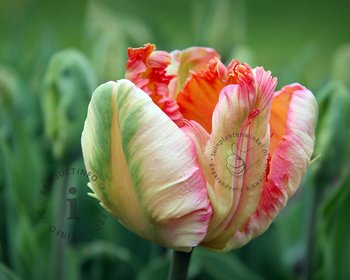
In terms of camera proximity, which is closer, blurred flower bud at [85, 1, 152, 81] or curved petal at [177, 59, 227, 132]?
curved petal at [177, 59, 227, 132]

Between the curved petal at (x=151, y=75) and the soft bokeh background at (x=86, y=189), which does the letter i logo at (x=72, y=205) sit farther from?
the curved petal at (x=151, y=75)

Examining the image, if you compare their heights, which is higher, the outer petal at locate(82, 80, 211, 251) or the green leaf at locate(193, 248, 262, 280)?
the outer petal at locate(82, 80, 211, 251)

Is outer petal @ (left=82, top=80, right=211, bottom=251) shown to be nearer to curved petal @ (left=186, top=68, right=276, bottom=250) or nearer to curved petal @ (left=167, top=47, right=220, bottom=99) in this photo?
curved petal @ (left=186, top=68, right=276, bottom=250)

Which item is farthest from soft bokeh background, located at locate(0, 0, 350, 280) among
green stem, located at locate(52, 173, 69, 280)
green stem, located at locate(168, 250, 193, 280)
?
green stem, located at locate(168, 250, 193, 280)

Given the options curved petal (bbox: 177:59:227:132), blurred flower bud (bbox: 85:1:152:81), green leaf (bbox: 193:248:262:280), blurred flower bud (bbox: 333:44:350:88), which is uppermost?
curved petal (bbox: 177:59:227:132)

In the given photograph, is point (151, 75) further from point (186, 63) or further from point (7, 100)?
point (7, 100)

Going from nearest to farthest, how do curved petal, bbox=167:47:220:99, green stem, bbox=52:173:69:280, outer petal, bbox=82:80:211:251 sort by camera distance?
outer petal, bbox=82:80:211:251 < curved petal, bbox=167:47:220:99 < green stem, bbox=52:173:69:280

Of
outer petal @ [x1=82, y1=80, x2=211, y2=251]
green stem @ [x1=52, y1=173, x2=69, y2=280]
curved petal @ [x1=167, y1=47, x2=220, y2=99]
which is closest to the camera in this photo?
outer petal @ [x1=82, y1=80, x2=211, y2=251]

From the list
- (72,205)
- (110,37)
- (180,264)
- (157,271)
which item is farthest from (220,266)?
(110,37)
